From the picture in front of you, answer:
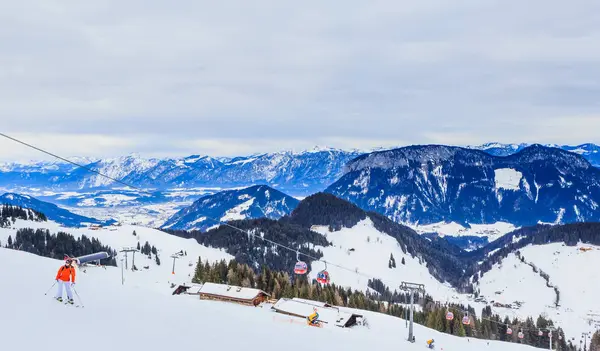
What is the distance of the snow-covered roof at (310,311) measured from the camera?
62.0m

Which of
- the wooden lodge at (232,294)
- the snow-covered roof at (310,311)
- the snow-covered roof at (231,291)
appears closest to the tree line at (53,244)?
the snow-covered roof at (231,291)

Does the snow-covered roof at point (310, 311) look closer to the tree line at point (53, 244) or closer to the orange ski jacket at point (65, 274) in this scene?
the orange ski jacket at point (65, 274)

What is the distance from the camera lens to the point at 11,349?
1148 centimetres

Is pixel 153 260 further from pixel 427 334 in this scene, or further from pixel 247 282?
pixel 427 334

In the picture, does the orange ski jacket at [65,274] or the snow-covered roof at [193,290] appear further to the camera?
the snow-covered roof at [193,290]

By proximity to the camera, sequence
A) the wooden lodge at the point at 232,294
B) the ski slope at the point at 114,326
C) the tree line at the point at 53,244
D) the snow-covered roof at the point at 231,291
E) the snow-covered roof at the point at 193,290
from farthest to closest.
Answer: the tree line at the point at 53,244 < the snow-covered roof at the point at 193,290 < the snow-covered roof at the point at 231,291 < the wooden lodge at the point at 232,294 < the ski slope at the point at 114,326

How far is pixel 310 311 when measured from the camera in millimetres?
64125

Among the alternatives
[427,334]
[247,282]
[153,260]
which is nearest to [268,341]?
[427,334]

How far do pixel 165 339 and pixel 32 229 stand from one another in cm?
20598

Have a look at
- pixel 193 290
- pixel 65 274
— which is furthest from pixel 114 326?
pixel 193 290

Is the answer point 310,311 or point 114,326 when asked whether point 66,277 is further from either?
point 310,311

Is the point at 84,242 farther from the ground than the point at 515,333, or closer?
farther from the ground

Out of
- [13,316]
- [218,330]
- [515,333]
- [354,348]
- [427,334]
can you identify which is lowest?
[515,333]

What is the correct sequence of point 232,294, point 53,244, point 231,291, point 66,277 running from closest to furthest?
1. point 66,277
2. point 232,294
3. point 231,291
4. point 53,244
